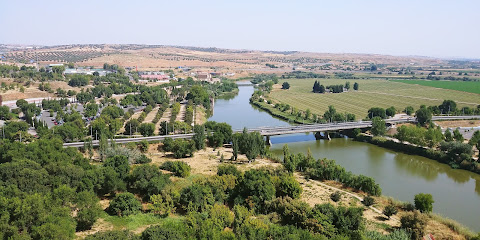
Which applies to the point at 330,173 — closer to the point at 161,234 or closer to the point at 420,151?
the point at 420,151

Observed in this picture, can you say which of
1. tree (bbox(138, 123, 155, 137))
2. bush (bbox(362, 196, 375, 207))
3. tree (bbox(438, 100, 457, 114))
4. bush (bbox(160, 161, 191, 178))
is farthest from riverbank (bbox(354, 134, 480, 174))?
tree (bbox(138, 123, 155, 137))

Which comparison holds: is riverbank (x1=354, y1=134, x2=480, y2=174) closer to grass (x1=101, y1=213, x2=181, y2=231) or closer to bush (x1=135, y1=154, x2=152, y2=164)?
bush (x1=135, y1=154, x2=152, y2=164)

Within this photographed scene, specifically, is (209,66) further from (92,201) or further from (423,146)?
(92,201)

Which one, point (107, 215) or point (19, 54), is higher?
point (19, 54)

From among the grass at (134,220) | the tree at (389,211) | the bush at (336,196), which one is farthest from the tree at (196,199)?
the tree at (389,211)

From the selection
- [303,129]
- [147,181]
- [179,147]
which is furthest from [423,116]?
[147,181]

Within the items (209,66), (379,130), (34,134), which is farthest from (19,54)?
(379,130)
